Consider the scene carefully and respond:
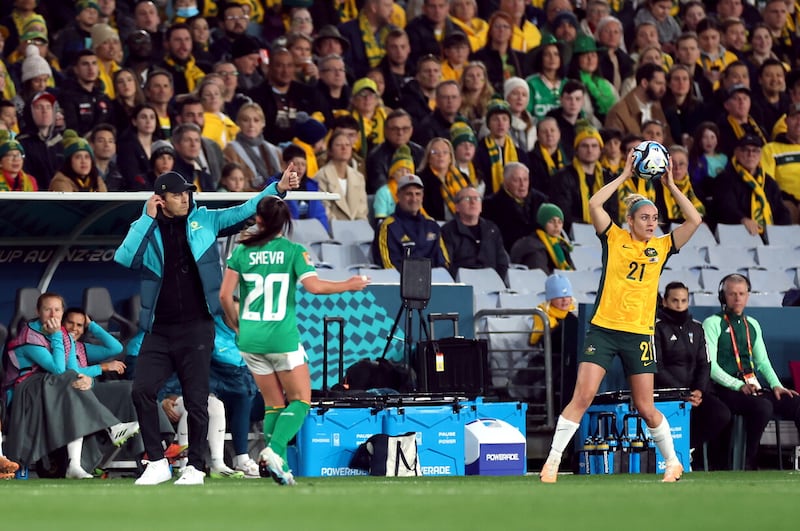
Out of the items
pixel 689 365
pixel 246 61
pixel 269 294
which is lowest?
pixel 689 365

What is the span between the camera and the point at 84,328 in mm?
13570

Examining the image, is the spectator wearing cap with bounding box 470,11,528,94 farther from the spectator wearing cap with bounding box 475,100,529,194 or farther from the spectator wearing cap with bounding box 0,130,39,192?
the spectator wearing cap with bounding box 0,130,39,192

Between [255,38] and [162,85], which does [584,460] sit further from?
[255,38]

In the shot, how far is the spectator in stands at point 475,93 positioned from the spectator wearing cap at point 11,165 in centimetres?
654

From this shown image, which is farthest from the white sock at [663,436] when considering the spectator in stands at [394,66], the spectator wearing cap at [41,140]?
the spectator in stands at [394,66]

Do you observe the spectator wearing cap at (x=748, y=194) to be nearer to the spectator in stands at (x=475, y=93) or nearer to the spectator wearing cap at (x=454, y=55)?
the spectator in stands at (x=475, y=93)

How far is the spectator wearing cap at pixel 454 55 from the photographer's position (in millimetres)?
19797

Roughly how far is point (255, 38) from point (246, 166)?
126 inches

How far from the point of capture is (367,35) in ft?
66.2

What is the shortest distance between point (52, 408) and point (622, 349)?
4878mm


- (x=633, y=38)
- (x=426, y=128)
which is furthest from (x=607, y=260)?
(x=633, y=38)

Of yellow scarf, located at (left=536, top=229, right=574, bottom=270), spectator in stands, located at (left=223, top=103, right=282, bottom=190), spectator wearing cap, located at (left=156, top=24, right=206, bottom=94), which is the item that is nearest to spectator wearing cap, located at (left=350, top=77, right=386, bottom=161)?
spectator in stands, located at (left=223, top=103, right=282, bottom=190)

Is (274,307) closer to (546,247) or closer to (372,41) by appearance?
(546,247)

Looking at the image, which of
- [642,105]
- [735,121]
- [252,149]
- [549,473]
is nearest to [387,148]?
[252,149]
